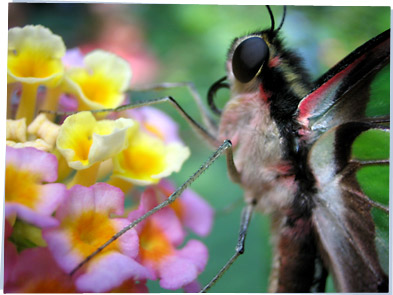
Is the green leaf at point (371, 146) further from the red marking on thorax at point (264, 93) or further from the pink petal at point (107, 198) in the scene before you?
the pink petal at point (107, 198)

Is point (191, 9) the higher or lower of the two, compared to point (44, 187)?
higher

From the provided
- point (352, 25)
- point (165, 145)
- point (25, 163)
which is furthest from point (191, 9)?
point (25, 163)

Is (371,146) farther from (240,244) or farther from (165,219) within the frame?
(165,219)

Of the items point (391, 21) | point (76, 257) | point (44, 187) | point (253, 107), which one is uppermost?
point (391, 21)

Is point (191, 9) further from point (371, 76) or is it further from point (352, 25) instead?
point (371, 76)

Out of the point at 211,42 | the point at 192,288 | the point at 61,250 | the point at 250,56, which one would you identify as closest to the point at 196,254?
the point at 192,288

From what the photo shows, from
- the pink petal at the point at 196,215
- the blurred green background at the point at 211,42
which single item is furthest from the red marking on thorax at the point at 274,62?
the pink petal at the point at 196,215
